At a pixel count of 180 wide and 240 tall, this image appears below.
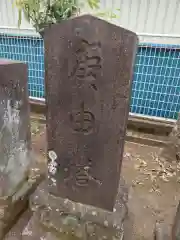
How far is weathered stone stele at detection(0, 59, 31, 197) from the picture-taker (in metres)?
1.31

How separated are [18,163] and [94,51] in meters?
1.08

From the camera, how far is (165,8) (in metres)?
2.63

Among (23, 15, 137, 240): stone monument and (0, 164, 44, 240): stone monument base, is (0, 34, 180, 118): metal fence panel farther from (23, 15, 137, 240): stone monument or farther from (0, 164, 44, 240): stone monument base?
(0, 164, 44, 240): stone monument base

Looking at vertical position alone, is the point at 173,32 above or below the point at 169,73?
above

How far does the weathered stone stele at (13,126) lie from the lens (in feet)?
4.30

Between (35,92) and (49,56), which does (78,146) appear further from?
(35,92)

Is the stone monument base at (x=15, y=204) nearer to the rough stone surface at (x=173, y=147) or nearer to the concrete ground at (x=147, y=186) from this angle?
the concrete ground at (x=147, y=186)

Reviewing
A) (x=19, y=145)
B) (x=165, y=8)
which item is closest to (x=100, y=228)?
(x=19, y=145)

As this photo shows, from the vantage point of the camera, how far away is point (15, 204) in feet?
4.93

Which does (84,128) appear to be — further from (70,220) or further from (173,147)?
(173,147)

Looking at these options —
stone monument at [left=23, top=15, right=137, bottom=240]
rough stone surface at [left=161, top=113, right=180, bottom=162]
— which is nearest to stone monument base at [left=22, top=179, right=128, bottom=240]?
stone monument at [left=23, top=15, right=137, bottom=240]

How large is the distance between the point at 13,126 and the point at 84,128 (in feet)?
2.01

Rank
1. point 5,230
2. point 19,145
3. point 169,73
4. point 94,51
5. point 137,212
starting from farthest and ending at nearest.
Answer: point 169,73 < point 137,212 < point 19,145 < point 5,230 < point 94,51

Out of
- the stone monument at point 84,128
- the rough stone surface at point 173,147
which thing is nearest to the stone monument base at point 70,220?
the stone monument at point 84,128
